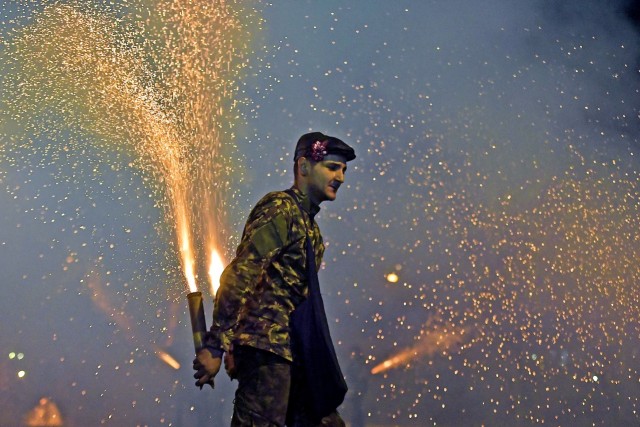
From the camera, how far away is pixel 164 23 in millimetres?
7547

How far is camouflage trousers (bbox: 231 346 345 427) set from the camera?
8.44 feet

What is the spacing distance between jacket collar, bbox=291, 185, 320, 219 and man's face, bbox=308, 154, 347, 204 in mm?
24

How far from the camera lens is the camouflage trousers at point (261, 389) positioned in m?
2.57

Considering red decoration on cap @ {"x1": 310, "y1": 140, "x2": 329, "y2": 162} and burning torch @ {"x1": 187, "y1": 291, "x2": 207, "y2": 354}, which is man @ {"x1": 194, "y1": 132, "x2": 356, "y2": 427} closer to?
burning torch @ {"x1": 187, "y1": 291, "x2": 207, "y2": 354}

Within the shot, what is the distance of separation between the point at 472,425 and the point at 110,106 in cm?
805

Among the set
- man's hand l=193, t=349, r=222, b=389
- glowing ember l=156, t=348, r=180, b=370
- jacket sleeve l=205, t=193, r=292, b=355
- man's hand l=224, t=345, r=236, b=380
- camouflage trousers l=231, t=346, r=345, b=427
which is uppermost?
jacket sleeve l=205, t=193, r=292, b=355

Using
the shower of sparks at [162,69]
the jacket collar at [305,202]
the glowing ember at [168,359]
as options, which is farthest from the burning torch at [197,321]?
the glowing ember at [168,359]

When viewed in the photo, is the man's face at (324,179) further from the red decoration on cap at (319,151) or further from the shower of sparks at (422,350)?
the shower of sparks at (422,350)

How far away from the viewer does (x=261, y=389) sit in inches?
103

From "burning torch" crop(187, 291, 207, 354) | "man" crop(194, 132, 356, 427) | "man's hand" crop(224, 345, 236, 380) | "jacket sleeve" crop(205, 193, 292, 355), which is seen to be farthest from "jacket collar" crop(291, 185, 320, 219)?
"man's hand" crop(224, 345, 236, 380)

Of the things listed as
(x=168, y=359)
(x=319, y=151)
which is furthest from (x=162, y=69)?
(x=168, y=359)

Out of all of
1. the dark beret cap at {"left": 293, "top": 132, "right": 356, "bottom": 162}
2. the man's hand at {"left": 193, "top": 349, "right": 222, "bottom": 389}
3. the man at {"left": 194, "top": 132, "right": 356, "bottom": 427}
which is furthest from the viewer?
the dark beret cap at {"left": 293, "top": 132, "right": 356, "bottom": 162}

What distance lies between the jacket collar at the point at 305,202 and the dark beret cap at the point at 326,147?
199 millimetres

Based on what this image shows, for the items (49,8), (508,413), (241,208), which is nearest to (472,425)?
(508,413)
